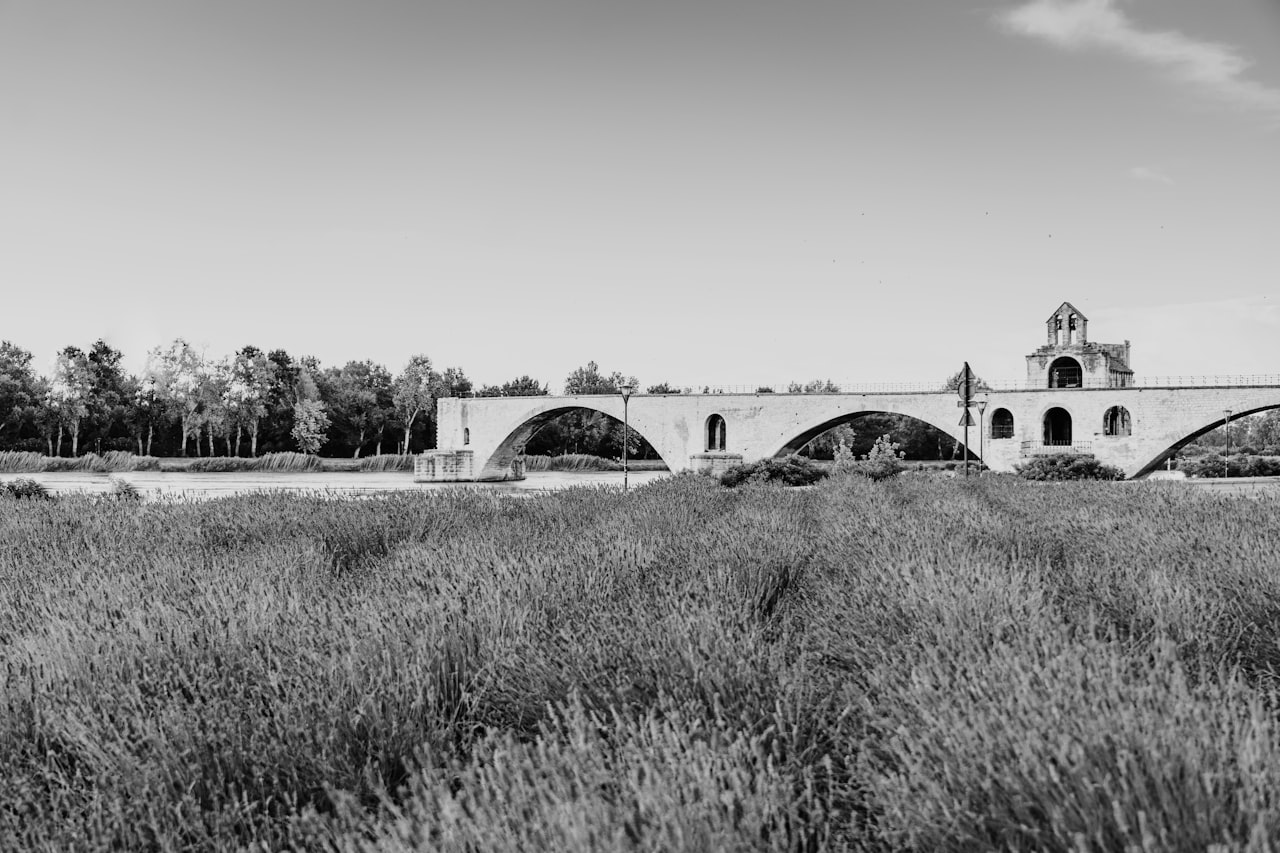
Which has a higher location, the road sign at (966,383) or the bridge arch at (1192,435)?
the road sign at (966,383)

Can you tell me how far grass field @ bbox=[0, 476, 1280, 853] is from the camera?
6.33ft

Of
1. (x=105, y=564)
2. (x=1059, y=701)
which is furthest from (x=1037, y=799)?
(x=105, y=564)

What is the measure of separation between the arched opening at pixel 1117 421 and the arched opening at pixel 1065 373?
518cm

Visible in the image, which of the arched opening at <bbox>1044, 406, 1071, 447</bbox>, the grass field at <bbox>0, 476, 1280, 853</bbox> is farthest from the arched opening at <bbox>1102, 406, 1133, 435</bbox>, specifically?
the grass field at <bbox>0, 476, 1280, 853</bbox>

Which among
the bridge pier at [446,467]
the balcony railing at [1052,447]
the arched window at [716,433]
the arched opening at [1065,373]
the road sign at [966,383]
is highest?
the arched opening at [1065,373]

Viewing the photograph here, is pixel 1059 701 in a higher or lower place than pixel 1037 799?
higher

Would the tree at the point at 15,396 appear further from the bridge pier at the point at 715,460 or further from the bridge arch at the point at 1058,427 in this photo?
the bridge arch at the point at 1058,427

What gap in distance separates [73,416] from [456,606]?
212 feet

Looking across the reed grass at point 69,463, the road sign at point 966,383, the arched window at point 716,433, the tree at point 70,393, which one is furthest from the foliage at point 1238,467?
the tree at point 70,393

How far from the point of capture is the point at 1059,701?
2275mm

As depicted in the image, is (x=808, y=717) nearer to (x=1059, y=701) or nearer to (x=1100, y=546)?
(x=1059, y=701)

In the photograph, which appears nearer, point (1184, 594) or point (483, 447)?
point (1184, 594)

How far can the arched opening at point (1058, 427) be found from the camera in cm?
3919

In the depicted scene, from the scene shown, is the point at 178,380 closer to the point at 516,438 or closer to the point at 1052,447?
the point at 516,438
